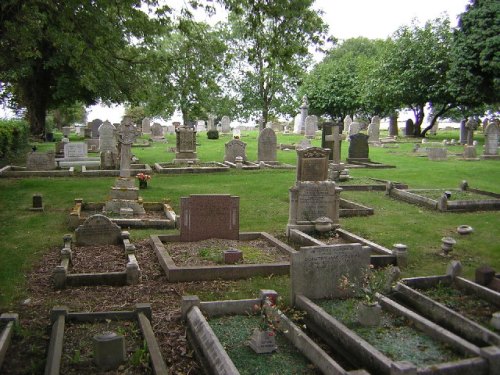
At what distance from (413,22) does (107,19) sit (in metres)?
39.2

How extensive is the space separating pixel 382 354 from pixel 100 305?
13.8 ft

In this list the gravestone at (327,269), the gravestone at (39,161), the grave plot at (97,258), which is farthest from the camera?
the gravestone at (39,161)

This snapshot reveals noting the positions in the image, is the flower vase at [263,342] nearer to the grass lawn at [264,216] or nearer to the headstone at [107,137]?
the grass lawn at [264,216]

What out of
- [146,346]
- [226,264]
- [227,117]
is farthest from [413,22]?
[146,346]

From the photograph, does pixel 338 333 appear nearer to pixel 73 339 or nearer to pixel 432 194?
pixel 73 339

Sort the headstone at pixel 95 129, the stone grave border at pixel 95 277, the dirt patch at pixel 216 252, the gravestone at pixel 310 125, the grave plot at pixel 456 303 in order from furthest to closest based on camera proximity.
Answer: the headstone at pixel 95 129 < the gravestone at pixel 310 125 < the dirt patch at pixel 216 252 < the stone grave border at pixel 95 277 < the grave plot at pixel 456 303

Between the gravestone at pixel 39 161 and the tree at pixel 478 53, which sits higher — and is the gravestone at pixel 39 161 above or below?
below

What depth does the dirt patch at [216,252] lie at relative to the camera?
32.3ft

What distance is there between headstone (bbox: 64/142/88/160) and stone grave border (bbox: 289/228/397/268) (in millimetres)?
16573

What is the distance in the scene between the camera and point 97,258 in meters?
9.97

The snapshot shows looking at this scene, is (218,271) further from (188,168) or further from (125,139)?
(188,168)

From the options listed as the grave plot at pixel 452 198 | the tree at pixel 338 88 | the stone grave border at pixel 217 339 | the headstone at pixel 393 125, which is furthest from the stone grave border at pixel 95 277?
the headstone at pixel 393 125

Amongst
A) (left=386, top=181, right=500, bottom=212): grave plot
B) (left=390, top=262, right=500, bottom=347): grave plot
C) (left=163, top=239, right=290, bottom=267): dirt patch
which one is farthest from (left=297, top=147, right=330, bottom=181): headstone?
(left=390, top=262, right=500, bottom=347): grave plot

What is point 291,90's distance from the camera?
2092 inches
